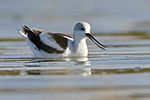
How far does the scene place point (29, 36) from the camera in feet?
62.3

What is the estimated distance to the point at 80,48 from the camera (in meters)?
18.5

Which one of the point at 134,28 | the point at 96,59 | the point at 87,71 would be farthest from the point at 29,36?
the point at 134,28

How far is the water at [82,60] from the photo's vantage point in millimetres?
13367

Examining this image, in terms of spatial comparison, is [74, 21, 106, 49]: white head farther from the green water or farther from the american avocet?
the green water

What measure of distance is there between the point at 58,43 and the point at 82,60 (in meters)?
0.75

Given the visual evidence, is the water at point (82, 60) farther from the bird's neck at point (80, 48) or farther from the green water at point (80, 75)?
the bird's neck at point (80, 48)

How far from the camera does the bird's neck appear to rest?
18.4 metres
